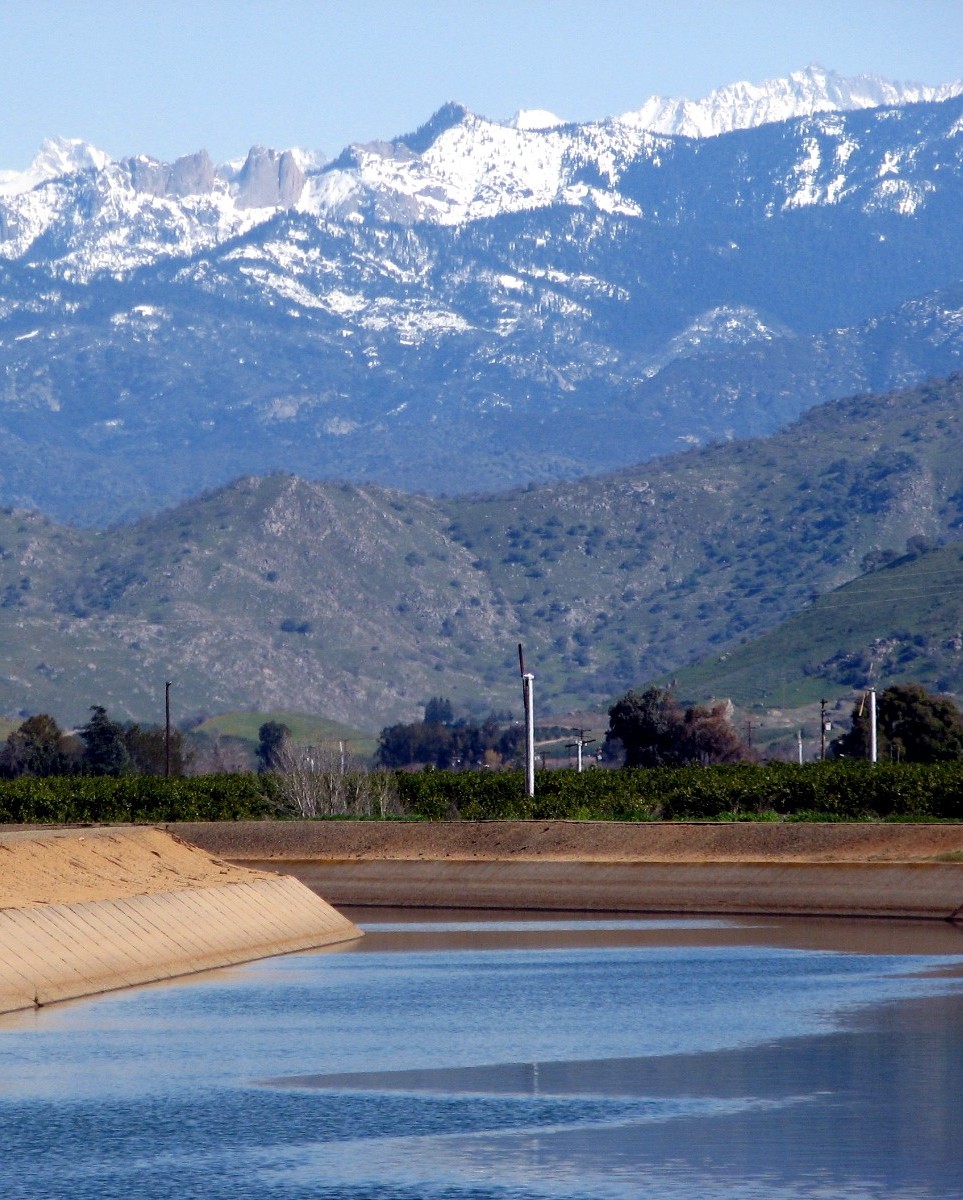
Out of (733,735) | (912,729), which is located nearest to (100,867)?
(912,729)

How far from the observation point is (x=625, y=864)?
50.8 metres

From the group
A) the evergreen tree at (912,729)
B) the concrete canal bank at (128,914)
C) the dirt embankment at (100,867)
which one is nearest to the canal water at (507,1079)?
the concrete canal bank at (128,914)

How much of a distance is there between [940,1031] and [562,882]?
21.1m

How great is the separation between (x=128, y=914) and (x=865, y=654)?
500ft

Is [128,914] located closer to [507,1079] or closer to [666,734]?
[507,1079]

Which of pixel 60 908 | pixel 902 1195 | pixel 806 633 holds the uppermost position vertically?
pixel 806 633

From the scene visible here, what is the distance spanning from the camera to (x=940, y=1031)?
29.8 meters

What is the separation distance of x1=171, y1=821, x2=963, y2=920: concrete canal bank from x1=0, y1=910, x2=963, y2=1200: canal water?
20.0 ft

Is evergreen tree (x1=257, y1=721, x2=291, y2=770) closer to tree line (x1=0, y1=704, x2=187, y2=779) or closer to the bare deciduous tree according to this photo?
tree line (x1=0, y1=704, x2=187, y2=779)

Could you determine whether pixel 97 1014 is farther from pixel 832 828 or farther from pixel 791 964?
pixel 832 828

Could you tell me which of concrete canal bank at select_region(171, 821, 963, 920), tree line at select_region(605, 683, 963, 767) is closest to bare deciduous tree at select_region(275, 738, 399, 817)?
concrete canal bank at select_region(171, 821, 963, 920)

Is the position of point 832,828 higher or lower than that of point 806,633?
lower

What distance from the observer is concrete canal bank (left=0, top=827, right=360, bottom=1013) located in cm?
3300

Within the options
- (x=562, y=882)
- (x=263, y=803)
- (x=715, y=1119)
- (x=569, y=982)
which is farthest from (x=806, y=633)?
(x=715, y=1119)
